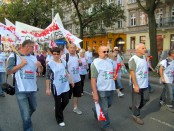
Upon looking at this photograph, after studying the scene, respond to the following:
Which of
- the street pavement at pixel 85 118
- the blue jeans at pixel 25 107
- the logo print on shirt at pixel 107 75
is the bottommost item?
the street pavement at pixel 85 118

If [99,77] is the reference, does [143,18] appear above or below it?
above

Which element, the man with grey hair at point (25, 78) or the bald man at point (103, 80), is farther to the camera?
the bald man at point (103, 80)

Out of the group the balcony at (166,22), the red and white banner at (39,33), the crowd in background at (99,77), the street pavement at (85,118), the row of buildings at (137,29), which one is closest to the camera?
the crowd in background at (99,77)

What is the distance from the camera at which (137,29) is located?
36719 millimetres

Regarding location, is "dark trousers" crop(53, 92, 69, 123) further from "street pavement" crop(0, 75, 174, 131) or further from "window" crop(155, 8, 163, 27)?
"window" crop(155, 8, 163, 27)

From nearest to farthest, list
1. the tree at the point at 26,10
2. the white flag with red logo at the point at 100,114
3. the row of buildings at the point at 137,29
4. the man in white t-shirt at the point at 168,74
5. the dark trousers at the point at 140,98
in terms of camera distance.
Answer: the white flag with red logo at the point at 100,114 < the dark trousers at the point at 140,98 < the man in white t-shirt at the point at 168,74 < the row of buildings at the point at 137,29 < the tree at the point at 26,10

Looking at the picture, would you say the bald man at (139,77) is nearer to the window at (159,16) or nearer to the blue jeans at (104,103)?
the blue jeans at (104,103)

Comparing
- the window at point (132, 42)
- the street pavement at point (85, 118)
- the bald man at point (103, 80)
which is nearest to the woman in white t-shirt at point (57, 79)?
the street pavement at point (85, 118)

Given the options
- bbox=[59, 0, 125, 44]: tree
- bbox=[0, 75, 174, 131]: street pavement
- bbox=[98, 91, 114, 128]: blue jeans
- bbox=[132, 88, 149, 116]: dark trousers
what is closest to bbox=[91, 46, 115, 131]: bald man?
bbox=[98, 91, 114, 128]: blue jeans

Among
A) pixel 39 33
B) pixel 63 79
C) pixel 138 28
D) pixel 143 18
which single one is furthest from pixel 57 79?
pixel 138 28

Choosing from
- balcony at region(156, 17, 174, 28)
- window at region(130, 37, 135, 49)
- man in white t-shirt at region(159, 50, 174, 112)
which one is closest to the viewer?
man in white t-shirt at region(159, 50, 174, 112)

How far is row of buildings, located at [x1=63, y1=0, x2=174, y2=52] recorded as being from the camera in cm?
3219

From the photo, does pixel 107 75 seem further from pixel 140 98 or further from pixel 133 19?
pixel 133 19

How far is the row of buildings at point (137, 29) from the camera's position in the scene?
Result: 32.2 m
